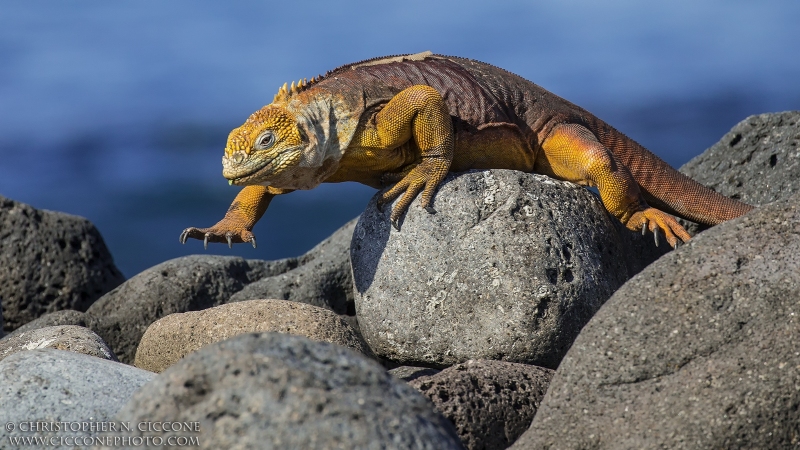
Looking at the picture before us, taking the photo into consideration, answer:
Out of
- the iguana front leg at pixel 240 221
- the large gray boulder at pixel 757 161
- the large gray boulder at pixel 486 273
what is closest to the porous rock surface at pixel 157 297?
the iguana front leg at pixel 240 221

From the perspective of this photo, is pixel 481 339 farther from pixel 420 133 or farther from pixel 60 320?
pixel 60 320

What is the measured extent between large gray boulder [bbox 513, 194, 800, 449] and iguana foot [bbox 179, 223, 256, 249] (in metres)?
A: 2.84

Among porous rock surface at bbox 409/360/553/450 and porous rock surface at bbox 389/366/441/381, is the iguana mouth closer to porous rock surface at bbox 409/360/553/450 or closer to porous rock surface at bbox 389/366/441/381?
→ porous rock surface at bbox 389/366/441/381

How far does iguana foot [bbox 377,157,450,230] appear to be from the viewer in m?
5.77

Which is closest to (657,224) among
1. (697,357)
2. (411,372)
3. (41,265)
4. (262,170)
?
(411,372)

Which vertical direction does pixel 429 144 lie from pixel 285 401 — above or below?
above

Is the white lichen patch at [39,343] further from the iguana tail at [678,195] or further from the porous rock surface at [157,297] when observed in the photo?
the iguana tail at [678,195]

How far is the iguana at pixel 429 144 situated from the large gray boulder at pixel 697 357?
1586 millimetres

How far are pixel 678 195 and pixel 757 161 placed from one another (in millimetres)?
915

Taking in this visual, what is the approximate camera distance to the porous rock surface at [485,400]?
A: 4.60 metres

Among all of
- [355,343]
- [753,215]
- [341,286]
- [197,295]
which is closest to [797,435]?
[753,215]

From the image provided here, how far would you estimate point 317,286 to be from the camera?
7.32 m

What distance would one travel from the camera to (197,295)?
24.0 feet

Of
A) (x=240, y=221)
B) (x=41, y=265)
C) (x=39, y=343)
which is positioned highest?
(x=240, y=221)
